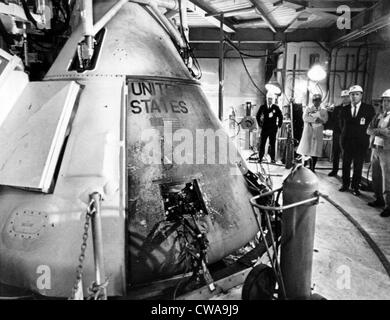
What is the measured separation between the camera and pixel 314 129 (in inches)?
343

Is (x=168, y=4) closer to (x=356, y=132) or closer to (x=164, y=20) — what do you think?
(x=164, y=20)

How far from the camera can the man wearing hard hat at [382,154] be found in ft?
18.3

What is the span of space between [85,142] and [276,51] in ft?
39.0

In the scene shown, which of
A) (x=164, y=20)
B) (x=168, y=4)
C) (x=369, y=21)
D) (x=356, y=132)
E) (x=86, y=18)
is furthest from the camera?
(x=369, y=21)

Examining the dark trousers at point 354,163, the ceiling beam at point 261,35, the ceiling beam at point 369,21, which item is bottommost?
the dark trousers at point 354,163

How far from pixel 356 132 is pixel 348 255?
344 cm

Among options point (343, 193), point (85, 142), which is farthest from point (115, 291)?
point (343, 193)

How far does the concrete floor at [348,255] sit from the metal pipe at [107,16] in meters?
2.87

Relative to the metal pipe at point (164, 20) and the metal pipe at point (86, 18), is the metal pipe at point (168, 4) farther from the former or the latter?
the metal pipe at point (86, 18)

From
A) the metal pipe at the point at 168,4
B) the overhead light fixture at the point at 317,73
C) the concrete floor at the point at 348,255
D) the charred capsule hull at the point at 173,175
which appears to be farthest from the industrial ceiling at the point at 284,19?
the concrete floor at the point at 348,255

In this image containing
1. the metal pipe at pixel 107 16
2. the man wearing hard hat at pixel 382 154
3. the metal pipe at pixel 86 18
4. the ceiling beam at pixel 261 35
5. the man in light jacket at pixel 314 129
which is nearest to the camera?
the metal pipe at pixel 86 18

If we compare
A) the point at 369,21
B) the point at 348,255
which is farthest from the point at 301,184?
the point at 369,21

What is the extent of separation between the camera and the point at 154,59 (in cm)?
361
